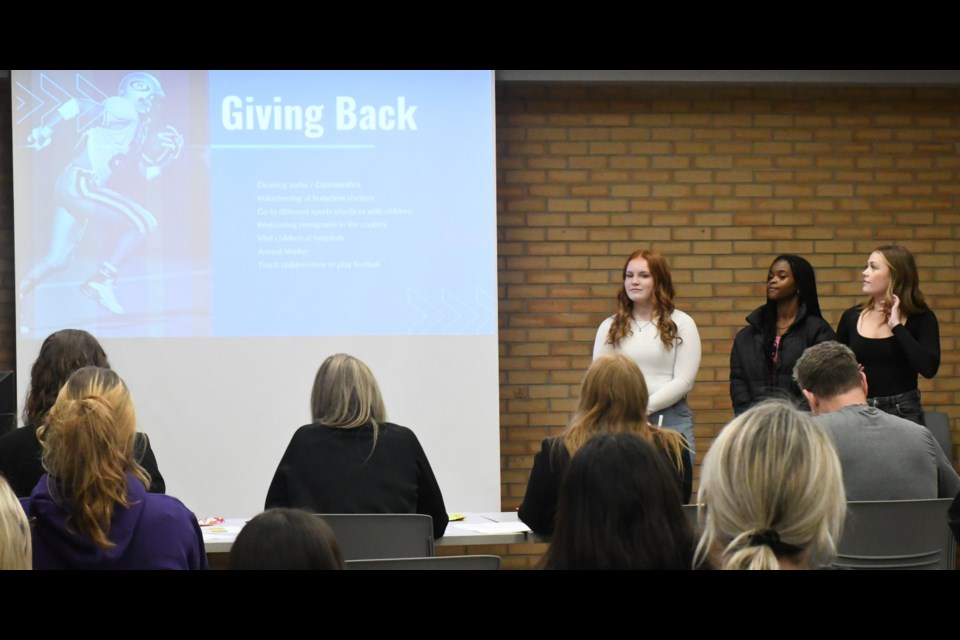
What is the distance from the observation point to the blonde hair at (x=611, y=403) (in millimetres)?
3322

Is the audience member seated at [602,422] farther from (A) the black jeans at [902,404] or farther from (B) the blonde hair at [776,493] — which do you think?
(A) the black jeans at [902,404]

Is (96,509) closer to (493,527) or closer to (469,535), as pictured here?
(469,535)

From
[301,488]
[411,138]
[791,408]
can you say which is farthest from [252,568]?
[411,138]

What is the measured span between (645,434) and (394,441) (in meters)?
0.79

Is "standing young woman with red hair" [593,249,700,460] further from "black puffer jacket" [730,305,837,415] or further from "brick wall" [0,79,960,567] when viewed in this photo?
"brick wall" [0,79,960,567]

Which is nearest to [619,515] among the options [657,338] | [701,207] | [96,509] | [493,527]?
[96,509]

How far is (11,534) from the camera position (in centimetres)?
197

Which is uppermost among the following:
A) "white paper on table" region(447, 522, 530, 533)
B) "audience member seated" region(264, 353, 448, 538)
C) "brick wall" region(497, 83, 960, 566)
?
"brick wall" region(497, 83, 960, 566)

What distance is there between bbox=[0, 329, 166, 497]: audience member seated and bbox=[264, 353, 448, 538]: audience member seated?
0.42 metres

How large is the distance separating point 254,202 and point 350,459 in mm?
2436

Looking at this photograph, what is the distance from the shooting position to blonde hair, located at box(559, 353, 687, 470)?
3.32m

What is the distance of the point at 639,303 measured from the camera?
5.17 metres

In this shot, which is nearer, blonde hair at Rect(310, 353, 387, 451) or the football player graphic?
blonde hair at Rect(310, 353, 387, 451)

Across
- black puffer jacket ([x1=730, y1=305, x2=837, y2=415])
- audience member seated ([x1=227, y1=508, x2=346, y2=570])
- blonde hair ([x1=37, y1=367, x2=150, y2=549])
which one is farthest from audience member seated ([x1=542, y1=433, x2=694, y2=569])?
black puffer jacket ([x1=730, y1=305, x2=837, y2=415])
